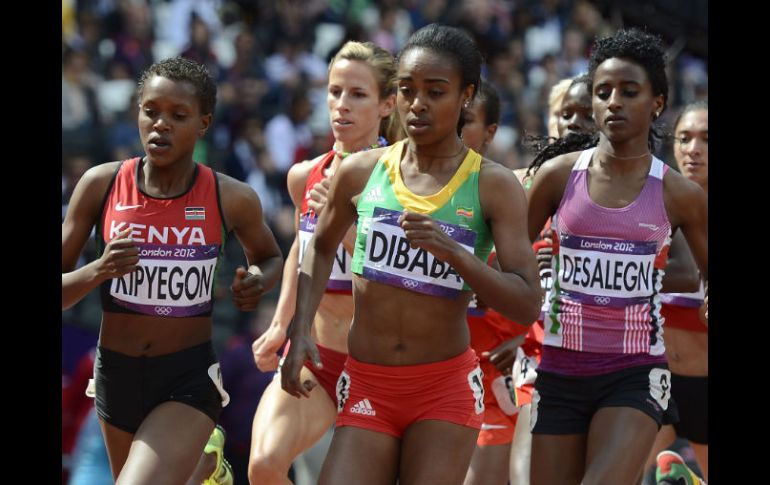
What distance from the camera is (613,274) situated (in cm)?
600

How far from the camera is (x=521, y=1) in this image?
63.4ft

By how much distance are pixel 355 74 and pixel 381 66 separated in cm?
15

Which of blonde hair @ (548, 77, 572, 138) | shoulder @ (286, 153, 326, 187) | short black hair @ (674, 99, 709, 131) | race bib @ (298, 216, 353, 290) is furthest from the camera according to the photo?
short black hair @ (674, 99, 709, 131)

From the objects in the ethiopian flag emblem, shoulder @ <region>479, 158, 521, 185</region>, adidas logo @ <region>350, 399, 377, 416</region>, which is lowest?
adidas logo @ <region>350, 399, 377, 416</region>

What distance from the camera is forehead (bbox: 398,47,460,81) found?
534 cm

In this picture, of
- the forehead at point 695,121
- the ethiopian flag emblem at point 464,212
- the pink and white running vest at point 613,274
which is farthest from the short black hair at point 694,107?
the ethiopian flag emblem at point 464,212

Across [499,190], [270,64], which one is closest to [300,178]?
[499,190]

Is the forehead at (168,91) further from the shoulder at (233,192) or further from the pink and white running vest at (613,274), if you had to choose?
the pink and white running vest at (613,274)

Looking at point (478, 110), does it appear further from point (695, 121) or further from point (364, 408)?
point (364, 408)

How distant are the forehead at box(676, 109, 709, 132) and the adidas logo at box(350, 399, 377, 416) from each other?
394 cm

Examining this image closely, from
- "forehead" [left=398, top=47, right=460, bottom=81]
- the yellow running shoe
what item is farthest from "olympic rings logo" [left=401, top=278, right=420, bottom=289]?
the yellow running shoe

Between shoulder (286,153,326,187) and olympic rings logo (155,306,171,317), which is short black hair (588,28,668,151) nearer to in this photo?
shoulder (286,153,326,187)
